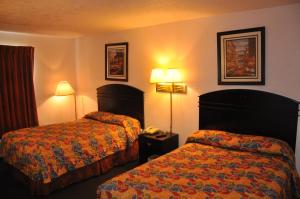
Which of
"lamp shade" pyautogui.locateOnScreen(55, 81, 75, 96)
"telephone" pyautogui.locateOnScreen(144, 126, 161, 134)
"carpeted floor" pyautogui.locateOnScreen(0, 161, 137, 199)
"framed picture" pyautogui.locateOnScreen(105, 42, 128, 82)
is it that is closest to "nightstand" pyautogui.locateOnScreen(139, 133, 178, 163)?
"telephone" pyautogui.locateOnScreen(144, 126, 161, 134)

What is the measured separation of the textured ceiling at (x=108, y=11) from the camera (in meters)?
2.70

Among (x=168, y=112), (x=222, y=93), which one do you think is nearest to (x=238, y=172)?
(x=222, y=93)

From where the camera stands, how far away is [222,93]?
10.9 ft

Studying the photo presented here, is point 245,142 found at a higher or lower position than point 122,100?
lower

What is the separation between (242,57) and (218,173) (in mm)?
1612

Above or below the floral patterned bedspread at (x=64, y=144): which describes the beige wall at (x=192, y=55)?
above

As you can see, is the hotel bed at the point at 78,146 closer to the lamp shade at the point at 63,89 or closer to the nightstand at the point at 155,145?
the nightstand at the point at 155,145

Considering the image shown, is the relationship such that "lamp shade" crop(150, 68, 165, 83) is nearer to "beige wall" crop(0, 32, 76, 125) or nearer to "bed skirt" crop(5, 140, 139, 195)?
"bed skirt" crop(5, 140, 139, 195)

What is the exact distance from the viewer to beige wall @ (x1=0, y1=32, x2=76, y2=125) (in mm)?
4906

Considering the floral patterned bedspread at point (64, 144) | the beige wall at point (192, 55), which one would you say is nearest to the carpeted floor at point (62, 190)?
the floral patterned bedspread at point (64, 144)

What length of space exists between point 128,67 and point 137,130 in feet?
3.78

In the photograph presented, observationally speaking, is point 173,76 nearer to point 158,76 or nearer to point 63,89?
point 158,76

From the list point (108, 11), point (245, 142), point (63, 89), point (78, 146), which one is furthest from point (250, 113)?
point (63, 89)

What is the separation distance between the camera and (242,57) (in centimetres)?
317
